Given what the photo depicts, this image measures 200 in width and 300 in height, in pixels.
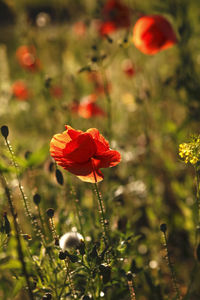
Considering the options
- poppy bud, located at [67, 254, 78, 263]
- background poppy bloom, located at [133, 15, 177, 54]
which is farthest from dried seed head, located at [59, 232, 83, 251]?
background poppy bloom, located at [133, 15, 177, 54]

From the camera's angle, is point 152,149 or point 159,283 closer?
point 159,283

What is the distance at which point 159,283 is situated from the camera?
1284 mm

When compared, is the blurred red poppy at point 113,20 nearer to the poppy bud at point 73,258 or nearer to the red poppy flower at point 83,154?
the red poppy flower at point 83,154

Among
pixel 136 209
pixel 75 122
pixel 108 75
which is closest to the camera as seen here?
pixel 136 209

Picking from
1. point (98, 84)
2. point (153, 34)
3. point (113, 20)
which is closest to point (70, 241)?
point (153, 34)

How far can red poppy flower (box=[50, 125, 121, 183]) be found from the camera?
2.89ft

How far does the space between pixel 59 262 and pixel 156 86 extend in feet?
5.95

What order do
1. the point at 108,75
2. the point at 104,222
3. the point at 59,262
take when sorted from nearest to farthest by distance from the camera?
1. the point at 104,222
2. the point at 59,262
3. the point at 108,75

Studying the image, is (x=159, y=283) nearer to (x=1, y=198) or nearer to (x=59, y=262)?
(x=59, y=262)

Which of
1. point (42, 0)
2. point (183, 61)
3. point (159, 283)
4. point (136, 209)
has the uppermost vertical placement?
point (42, 0)

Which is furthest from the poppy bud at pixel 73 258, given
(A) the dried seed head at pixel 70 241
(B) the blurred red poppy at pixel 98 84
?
(B) the blurred red poppy at pixel 98 84

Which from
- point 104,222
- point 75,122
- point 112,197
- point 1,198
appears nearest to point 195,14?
point 75,122

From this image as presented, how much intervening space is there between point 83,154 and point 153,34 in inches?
38.7

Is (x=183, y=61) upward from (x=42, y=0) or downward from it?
downward
